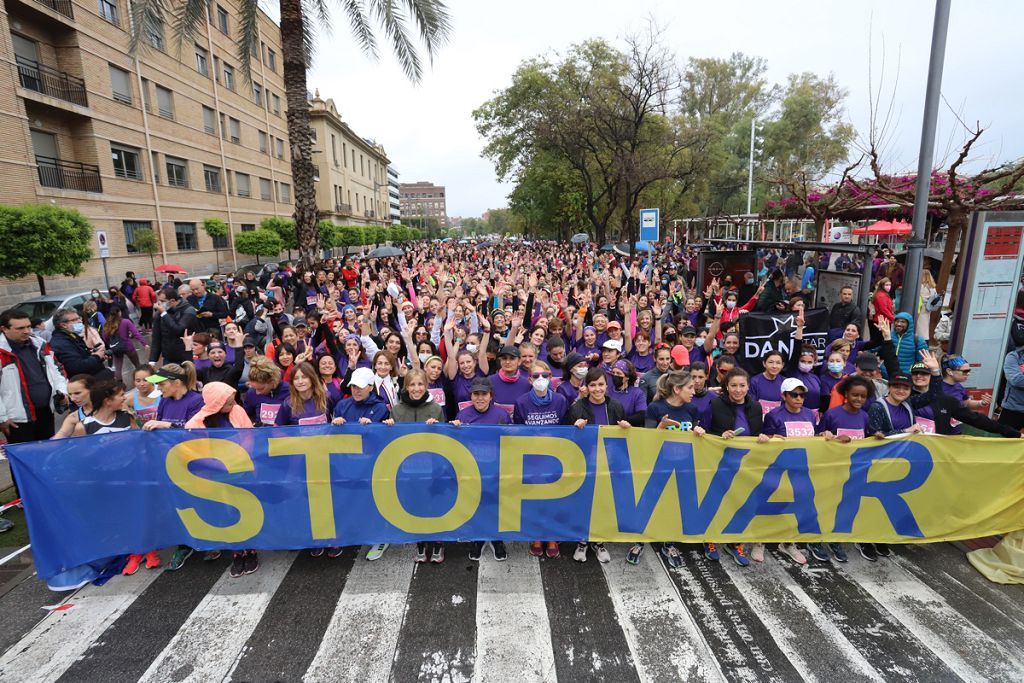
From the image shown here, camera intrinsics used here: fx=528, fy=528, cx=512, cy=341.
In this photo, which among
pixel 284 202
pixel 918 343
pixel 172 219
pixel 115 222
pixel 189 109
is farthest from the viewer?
pixel 284 202

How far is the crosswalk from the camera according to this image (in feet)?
11.7

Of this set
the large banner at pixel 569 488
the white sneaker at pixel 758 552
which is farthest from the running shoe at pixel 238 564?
the white sneaker at pixel 758 552

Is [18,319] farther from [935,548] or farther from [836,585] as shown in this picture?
[935,548]

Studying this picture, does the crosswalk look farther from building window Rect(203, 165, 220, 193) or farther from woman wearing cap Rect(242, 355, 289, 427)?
building window Rect(203, 165, 220, 193)

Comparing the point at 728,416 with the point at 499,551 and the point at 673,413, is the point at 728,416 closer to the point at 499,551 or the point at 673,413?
the point at 673,413

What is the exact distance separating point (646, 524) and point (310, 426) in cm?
313

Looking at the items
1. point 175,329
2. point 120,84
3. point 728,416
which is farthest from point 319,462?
point 120,84

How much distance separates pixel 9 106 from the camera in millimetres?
18969

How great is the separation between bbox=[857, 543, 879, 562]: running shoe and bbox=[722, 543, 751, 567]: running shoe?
1.09 m

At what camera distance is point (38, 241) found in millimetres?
13883

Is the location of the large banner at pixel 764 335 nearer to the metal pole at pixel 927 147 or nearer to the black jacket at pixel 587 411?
the metal pole at pixel 927 147

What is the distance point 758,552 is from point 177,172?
116 feet

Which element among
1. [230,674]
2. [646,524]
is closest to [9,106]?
[230,674]

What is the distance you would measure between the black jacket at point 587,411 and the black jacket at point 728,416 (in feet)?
2.81
